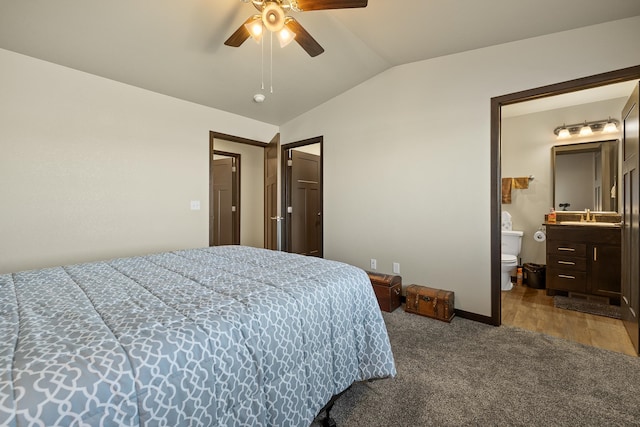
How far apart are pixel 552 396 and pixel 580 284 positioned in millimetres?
2229

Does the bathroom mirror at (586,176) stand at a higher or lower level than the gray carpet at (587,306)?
higher

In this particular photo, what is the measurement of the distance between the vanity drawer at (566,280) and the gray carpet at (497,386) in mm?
1337

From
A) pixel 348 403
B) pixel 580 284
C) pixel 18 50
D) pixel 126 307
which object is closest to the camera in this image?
pixel 126 307

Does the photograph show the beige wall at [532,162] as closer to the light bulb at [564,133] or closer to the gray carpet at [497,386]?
the light bulb at [564,133]

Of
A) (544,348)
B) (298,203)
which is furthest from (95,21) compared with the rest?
(544,348)

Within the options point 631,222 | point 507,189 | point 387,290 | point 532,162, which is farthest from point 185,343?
point 532,162

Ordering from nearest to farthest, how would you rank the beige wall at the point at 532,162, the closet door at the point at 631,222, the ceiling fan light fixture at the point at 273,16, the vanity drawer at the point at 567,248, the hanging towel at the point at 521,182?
the ceiling fan light fixture at the point at 273,16 → the closet door at the point at 631,222 → the vanity drawer at the point at 567,248 → the beige wall at the point at 532,162 → the hanging towel at the point at 521,182

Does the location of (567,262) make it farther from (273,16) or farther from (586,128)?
(273,16)

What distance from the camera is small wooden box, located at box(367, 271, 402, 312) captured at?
9.47 ft

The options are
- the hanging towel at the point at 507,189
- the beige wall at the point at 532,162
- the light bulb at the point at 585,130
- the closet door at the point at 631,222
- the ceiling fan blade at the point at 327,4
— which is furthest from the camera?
the hanging towel at the point at 507,189

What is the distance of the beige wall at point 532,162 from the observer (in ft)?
12.5

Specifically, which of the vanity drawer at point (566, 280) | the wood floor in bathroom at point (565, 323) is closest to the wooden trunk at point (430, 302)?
the wood floor in bathroom at point (565, 323)

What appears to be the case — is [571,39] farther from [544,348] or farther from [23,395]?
[23,395]

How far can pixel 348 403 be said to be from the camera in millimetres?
1576
